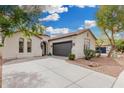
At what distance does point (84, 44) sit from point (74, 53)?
5.52 ft

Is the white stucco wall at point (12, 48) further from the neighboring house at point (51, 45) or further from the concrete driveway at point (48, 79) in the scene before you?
the concrete driveway at point (48, 79)

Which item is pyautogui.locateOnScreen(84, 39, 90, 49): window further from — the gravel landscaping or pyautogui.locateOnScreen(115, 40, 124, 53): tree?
pyautogui.locateOnScreen(115, 40, 124, 53): tree

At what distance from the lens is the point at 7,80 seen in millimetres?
6773

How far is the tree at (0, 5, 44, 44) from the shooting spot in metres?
6.40

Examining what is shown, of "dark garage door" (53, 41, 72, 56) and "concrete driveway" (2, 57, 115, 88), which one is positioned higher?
"dark garage door" (53, 41, 72, 56)

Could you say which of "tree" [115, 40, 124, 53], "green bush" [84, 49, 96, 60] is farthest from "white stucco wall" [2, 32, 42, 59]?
"tree" [115, 40, 124, 53]

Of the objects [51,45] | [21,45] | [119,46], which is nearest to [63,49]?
[51,45]

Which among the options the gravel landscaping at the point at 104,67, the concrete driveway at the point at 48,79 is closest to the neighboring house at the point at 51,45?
the gravel landscaping at the point at 104,67

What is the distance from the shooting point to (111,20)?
1286 cm

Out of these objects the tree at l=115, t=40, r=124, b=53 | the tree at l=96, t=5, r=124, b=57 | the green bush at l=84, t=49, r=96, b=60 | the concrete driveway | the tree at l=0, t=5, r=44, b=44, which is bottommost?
the concrete driveway

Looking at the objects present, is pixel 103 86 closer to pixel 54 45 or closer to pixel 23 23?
pixel 23 23

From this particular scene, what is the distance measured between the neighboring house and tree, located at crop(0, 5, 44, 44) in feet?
12.4

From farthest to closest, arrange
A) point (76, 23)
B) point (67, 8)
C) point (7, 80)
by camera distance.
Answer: point (76, 23) → point (67, 8) → point (7, 80)
